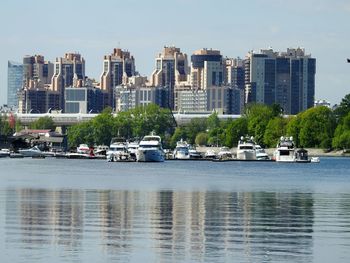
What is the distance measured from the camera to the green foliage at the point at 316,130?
16738 cm

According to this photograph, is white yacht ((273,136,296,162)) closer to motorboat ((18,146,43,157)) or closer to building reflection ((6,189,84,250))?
motorboat ((18,146,43,157))

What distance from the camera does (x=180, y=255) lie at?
31328 mm

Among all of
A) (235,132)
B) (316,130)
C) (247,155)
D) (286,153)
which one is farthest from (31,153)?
(286,153)

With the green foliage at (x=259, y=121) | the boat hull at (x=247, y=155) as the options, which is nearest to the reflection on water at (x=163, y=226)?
the boat hull at (x=247, y=155)

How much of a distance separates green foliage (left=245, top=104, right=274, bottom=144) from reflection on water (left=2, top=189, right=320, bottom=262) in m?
118

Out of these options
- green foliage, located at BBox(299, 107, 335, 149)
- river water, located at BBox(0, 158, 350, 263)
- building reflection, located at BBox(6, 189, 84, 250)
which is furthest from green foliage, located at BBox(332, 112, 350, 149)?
building reflection, located at BBox(6, 189, 84, 250)

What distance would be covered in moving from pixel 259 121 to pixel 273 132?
24.9ft

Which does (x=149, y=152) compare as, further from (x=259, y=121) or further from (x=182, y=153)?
(x=259, y=121)

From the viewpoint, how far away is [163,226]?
38188 mm

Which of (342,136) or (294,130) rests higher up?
(294,130)

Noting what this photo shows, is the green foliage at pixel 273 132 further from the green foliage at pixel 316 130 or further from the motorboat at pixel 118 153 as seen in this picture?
the motorboat at pixel 118 153

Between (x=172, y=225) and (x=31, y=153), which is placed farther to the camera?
Answer: (x=31, y=153)

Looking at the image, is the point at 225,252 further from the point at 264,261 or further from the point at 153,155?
the point at 153,155

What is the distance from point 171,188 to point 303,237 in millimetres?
28309
